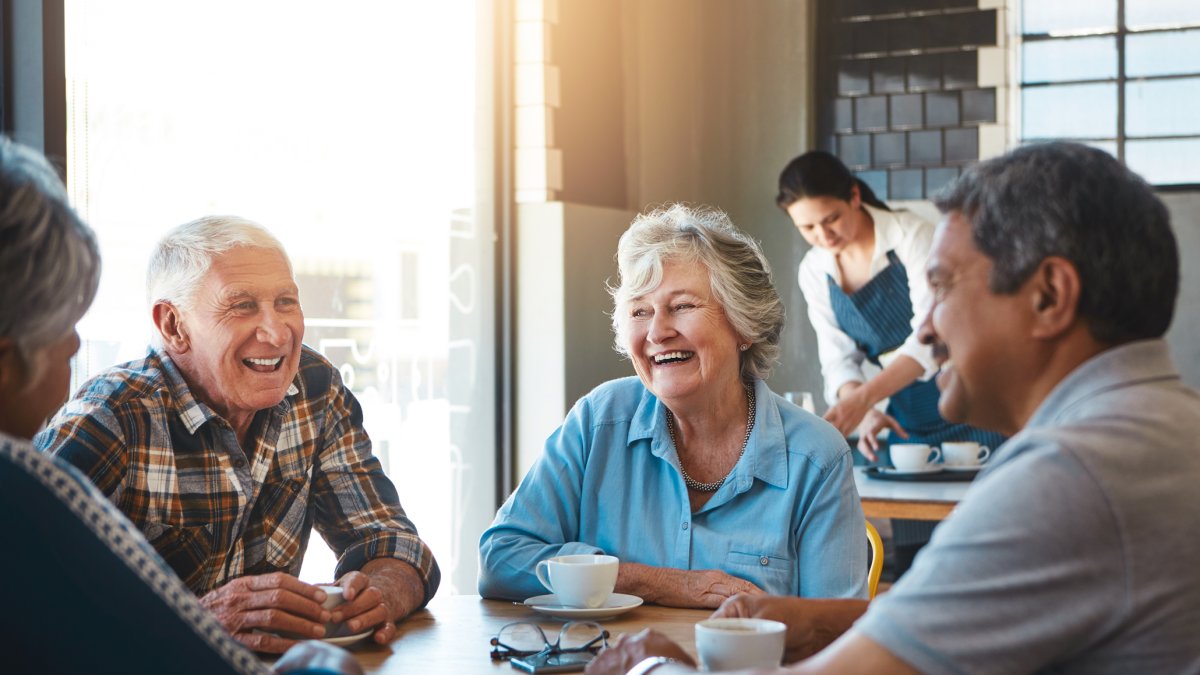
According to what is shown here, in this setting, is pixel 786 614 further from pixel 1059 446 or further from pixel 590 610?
pixel 1059 446

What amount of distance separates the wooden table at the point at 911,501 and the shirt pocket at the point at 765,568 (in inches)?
37.2

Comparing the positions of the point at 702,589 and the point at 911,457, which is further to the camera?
the point at 911,457

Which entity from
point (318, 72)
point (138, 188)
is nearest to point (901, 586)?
point (138, 188)

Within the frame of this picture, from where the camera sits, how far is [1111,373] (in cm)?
118

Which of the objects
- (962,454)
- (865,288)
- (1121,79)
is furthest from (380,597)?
(1121,79)

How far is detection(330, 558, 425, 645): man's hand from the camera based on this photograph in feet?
→ 5.78

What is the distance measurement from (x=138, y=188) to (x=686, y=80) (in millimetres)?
3105

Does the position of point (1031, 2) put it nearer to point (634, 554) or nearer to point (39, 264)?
point (634, 554)

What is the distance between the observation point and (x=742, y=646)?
1.43m

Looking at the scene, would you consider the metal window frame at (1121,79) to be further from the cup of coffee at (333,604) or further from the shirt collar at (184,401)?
the cup of coffee at (333,604)

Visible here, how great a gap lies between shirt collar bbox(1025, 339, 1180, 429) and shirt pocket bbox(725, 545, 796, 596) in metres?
0.94

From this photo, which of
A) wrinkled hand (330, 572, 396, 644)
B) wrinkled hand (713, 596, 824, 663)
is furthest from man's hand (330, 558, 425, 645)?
wrinkled hand (713, 596, 824, 663)

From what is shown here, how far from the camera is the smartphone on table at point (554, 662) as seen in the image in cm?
159

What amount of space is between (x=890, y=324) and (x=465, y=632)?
9.32 feet
